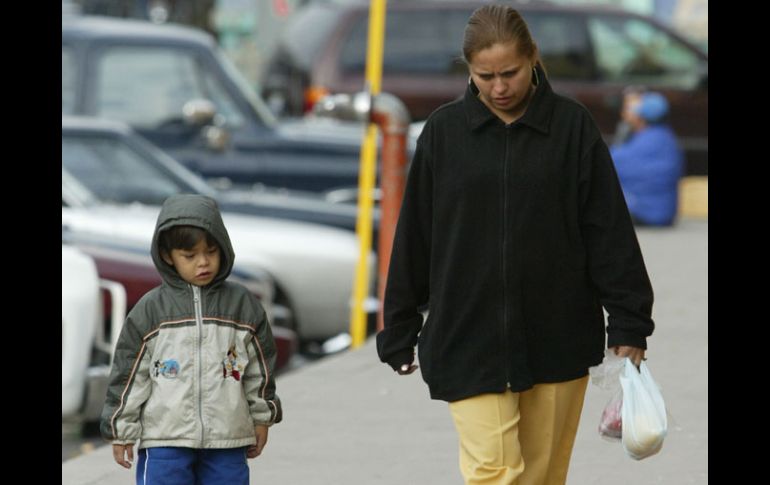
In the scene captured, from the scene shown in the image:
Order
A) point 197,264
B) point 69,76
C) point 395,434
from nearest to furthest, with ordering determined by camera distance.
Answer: point 197,264
point 395,434
point 69,76

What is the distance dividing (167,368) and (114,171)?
615cm

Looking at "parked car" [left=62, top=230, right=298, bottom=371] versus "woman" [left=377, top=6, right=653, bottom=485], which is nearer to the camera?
"woman" [left=377, top=6, right=653, bottom=485]

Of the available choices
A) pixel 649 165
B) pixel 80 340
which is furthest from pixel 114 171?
pixel 649 165

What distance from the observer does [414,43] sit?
17797mm

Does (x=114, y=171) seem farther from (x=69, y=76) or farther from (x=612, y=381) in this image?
(x=612, y=381)

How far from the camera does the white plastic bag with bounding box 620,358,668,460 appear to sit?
450 centimetres

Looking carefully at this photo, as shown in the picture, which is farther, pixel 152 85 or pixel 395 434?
pixel 152 85

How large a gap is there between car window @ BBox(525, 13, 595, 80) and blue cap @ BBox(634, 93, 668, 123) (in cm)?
248

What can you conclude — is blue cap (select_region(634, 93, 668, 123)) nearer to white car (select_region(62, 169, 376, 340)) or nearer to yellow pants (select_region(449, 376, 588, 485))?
white car (select_region(62, 169, 376, 340))

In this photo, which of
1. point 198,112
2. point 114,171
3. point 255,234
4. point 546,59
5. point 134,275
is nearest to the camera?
point 134,275

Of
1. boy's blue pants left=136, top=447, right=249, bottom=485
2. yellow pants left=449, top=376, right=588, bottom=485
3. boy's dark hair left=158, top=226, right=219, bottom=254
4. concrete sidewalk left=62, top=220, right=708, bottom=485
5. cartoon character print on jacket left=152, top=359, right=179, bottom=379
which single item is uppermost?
boy's dark hair left=158, top=226, right=219, bottom=254

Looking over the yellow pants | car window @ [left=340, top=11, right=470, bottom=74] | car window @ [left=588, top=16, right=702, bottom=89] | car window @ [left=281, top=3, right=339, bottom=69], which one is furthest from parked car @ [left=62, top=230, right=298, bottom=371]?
car window @ [left=588, top=16, right=702, bottom=89]

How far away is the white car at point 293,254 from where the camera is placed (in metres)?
9.52

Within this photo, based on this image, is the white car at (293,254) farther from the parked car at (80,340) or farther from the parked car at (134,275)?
the parked car at (80,340)
